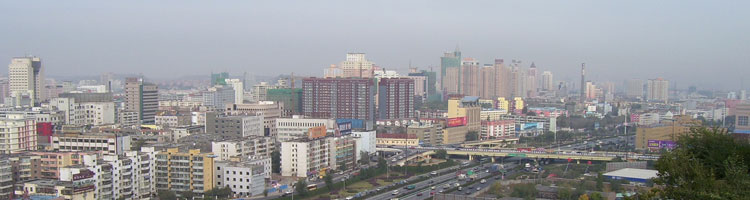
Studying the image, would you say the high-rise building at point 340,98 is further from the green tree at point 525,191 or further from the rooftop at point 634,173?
the green tree at point 525,191

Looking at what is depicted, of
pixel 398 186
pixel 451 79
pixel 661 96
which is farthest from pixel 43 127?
pixel 661 96

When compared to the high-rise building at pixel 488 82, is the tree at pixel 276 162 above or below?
below

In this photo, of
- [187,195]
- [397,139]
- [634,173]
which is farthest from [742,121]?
[187,195]

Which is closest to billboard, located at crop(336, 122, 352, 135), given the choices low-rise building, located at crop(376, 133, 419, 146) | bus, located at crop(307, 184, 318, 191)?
low-rise building, located at crop(376, 133, 419, 146)

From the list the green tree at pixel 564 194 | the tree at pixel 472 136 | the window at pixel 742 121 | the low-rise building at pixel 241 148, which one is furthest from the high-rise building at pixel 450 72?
the green tree at pixel 564 194

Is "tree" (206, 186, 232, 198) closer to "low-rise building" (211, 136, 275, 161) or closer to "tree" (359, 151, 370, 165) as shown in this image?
"low-rise building" (211, 136, 275, 161)
